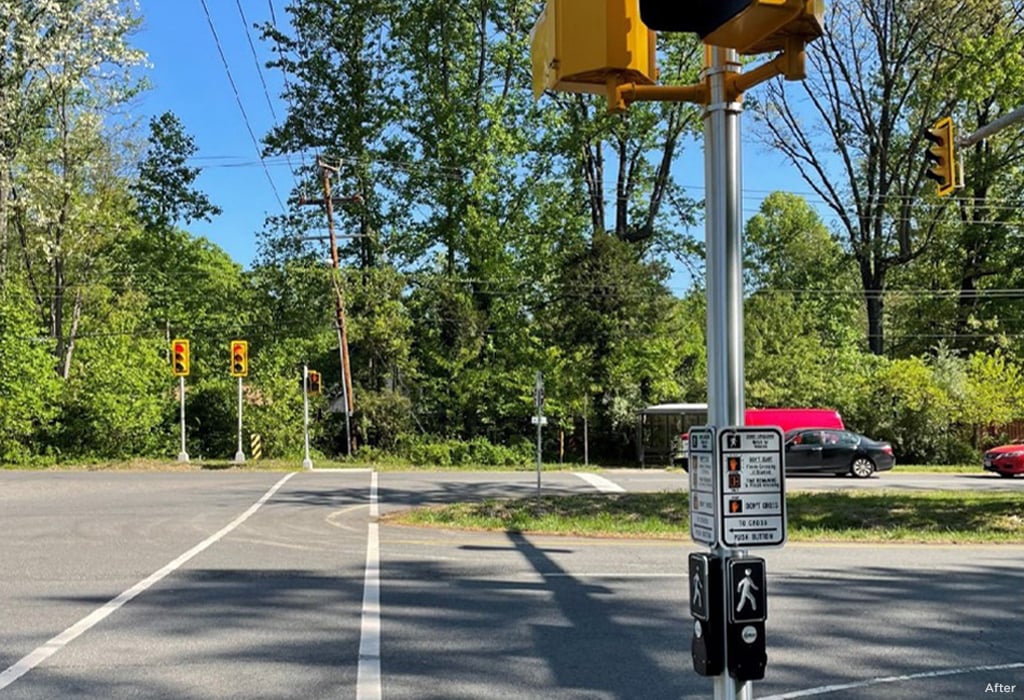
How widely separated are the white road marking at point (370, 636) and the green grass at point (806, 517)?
3.96 m

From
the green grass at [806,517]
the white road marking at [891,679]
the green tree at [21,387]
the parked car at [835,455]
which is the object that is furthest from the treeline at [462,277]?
the white road marking at [891,679]

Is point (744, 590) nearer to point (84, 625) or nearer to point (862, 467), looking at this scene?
point (84, 625)

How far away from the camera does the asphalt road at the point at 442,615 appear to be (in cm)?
646

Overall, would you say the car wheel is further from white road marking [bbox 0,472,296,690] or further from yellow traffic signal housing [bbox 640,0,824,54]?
yellow traffic signal housing [bbox 640,0,824,54]

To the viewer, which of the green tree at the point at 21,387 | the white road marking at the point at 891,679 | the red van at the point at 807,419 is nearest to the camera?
the white road marking at the point at 891,679

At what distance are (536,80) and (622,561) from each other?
979 centimetres

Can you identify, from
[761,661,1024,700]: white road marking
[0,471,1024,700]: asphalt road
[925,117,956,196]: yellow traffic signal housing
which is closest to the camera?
[761,661,1024,700]: white road marking

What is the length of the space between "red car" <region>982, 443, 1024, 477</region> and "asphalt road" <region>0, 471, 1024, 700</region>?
1653 centimetres

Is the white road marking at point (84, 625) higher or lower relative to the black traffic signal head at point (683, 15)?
lower

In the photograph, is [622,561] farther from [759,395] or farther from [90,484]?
[759,395]

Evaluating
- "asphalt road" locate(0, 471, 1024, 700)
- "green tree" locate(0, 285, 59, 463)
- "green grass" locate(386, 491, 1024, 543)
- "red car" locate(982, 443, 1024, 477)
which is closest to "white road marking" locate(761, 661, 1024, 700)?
"asphalt road" locate(0, 471, 1024, 700)

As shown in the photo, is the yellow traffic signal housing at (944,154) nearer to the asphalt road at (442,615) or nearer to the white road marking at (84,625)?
the asphalt road at (442,615)

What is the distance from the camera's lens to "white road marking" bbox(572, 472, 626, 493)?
75.6 feet

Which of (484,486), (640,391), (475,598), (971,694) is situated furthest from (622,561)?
(640,391)
